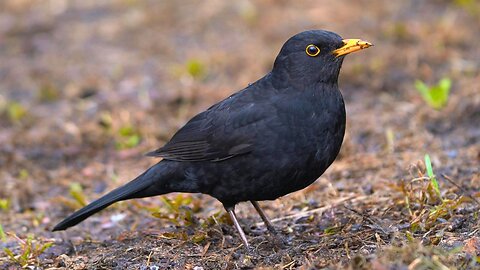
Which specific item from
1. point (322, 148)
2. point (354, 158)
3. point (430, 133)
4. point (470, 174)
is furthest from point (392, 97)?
point (322, 148)

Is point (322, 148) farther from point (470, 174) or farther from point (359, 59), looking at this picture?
point (359, 59)

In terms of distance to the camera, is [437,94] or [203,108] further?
[203,108]

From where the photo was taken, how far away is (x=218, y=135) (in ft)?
17.1

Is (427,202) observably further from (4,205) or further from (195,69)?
(195,69)

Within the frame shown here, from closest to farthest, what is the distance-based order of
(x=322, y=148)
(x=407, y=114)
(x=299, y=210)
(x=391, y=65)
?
(x=322, y=148) → (x=299, y=210) → (x=407, y=114) → (x=391, y=65)

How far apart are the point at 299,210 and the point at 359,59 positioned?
3.59 m

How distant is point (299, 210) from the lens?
587 cm

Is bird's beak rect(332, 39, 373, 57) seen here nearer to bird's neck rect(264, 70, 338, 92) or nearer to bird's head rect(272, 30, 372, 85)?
bird's head rect(272, 30, 372, 85)

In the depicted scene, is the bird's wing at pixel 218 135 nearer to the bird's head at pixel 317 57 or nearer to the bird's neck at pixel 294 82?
the bird's neck at pixel 294 82

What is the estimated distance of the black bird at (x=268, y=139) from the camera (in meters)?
4.85

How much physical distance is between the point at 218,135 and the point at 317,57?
0.84 meters

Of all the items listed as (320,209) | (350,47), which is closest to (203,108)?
(320,209)

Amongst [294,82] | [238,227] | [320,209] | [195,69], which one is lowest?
[320,209]

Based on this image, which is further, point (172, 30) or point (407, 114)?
point (172, 30)
